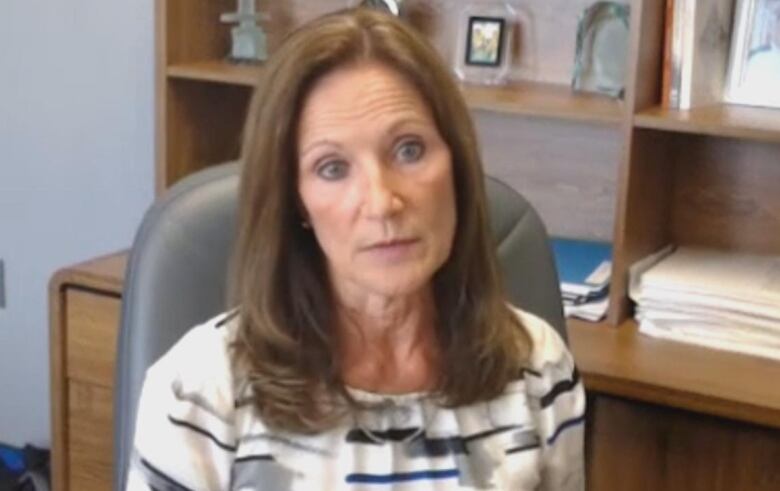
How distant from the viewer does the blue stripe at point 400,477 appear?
1276 millimetres

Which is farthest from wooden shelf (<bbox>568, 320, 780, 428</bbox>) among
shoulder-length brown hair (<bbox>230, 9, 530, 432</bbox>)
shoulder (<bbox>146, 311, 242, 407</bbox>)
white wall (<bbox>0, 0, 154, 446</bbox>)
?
white wall (<bbox>0, 0, 154, 446</bbox>)

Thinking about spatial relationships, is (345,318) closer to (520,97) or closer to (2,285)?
(520,97)

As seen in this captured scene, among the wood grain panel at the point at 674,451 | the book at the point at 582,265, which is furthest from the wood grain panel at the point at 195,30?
the wood grain panel at the point at 674,451

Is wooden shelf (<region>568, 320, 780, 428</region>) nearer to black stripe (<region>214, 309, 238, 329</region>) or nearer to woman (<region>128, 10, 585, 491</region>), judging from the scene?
woman (<region>128, 10, 585, 491</region>)

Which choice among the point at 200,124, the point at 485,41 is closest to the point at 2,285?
the point at 200,124

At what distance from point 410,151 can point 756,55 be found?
922mm

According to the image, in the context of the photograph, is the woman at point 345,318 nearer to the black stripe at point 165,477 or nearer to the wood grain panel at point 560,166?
the black stripe at point 165,477

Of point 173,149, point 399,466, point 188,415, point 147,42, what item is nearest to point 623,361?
point 399,466

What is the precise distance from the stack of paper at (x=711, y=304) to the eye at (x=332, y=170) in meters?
0.79

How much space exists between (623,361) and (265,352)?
2.20 ft

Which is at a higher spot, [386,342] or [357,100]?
[357,100]

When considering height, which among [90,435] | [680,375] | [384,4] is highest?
[384,4]

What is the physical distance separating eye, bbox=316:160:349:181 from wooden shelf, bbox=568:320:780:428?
0.63 m

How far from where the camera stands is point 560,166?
2.21 m
